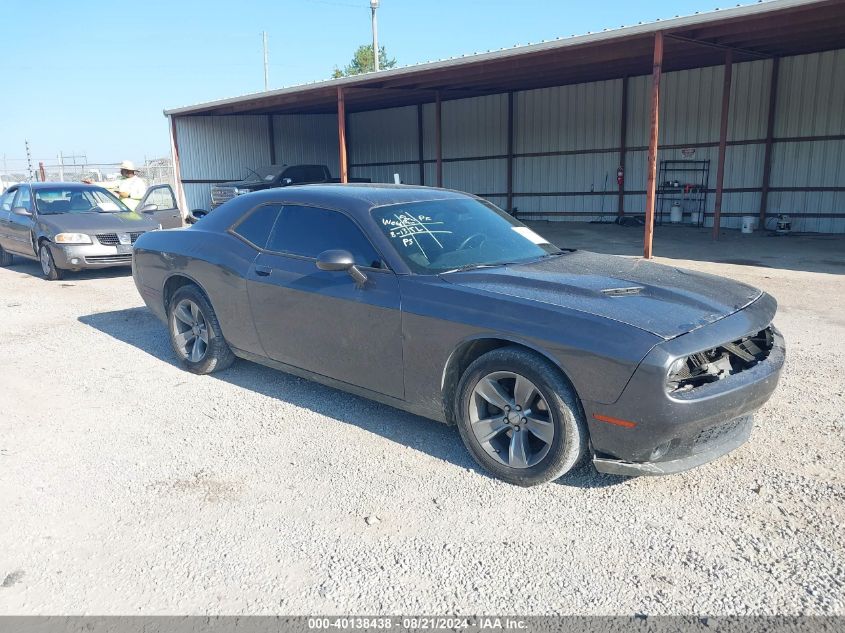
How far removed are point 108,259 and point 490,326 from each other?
843 centimetres

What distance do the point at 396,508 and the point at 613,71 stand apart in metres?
16.9

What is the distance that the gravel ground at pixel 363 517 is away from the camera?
259 cm

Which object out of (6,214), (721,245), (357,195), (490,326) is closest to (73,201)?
(6,214)

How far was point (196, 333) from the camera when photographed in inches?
212

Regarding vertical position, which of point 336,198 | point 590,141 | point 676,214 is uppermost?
point 590,141

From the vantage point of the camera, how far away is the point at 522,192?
21.7 metres

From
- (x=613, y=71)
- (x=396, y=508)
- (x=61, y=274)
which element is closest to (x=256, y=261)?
(x=396, y=508)

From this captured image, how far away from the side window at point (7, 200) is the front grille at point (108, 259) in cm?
268

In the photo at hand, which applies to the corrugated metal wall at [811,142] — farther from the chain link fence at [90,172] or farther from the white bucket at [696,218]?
the chain link fence at [90,172]

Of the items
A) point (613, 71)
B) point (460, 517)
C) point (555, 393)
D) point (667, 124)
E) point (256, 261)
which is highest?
point (613, 71)

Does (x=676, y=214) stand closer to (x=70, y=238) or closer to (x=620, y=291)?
(x=70, y=238)

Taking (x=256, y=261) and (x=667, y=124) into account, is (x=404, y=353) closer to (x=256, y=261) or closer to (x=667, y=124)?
(x=256, y=261)

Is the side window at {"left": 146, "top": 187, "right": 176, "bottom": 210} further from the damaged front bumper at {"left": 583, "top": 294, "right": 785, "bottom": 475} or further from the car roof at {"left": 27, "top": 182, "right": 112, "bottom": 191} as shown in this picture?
the damaged front bumper at {"left": 583, "top": 294, "right": 785, "bottom": 475}

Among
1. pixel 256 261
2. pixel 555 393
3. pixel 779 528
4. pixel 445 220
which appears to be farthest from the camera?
pixel 256 261
